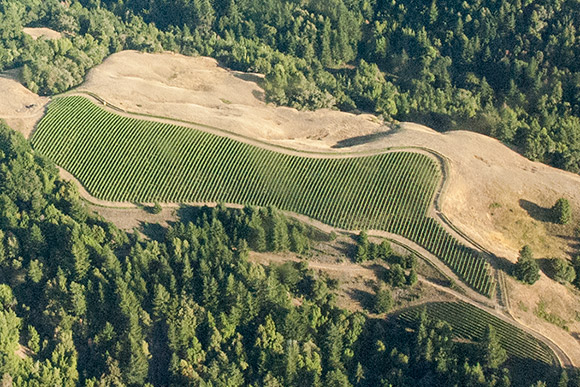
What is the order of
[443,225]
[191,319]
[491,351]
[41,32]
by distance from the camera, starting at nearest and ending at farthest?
[491,351] < [191,319] < [443,225] < [41,32]

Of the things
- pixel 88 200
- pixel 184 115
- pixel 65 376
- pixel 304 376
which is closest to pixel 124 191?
pixel 88 200

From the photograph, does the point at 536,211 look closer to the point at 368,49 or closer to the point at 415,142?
the point at 415,142

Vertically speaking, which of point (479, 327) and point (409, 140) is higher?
point (409, 140)

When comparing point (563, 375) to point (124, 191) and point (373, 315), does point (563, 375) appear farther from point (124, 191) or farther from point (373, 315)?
point (124, 191)

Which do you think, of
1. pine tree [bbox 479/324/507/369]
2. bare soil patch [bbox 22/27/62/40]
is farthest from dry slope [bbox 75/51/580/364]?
bare soil patch [bbox 22/27/62/40]

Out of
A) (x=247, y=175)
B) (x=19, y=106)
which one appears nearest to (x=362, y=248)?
(x=247, y=175)

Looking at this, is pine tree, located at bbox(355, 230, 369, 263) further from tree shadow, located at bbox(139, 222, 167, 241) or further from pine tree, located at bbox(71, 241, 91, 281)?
pine tree, located at bbox(71, 241, 91, 281)
